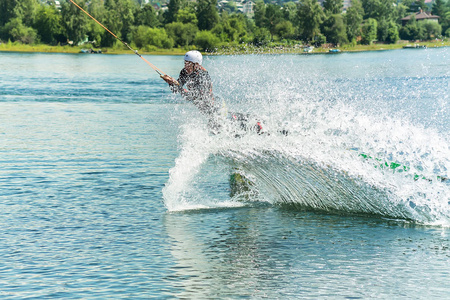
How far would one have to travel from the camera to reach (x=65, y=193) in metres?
12.9

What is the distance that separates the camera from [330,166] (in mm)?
11203

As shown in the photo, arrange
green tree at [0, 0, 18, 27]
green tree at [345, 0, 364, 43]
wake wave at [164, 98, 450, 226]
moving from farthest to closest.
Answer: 1. green tree at [0, 0, 18, 27]
2. green tree at [345, 0, 364, 43]
3. wake wave at [164, 98, 450, 226]

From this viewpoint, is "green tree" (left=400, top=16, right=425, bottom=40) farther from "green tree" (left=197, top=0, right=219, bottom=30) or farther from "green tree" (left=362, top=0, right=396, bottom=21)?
"green tree" (left=197, top=0, right=219, bottom=30)

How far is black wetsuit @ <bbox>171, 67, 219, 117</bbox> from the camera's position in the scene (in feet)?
37.2

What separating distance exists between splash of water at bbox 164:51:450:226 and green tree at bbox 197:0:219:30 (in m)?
128

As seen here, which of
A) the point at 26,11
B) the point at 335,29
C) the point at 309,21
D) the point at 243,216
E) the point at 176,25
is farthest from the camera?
the point at 26,11

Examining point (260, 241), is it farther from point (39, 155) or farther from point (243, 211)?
point (39, 155)

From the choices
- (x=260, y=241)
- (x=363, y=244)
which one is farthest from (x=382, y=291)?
(x=260, y=241)

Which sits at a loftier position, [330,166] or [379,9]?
[379,9]

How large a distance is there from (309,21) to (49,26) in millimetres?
56064

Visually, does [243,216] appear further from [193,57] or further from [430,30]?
[430,30]

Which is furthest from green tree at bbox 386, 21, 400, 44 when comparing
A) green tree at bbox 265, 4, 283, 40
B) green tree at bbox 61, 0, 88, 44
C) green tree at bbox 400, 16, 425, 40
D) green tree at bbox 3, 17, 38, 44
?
green tree at bbox 3, 17, 38, 44

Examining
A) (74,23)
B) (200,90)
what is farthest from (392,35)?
(200,90)

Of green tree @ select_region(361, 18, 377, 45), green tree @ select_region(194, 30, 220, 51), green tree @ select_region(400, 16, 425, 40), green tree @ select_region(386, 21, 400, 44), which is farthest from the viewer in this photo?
green tree @ select_region(400, 16, 425, 40)
